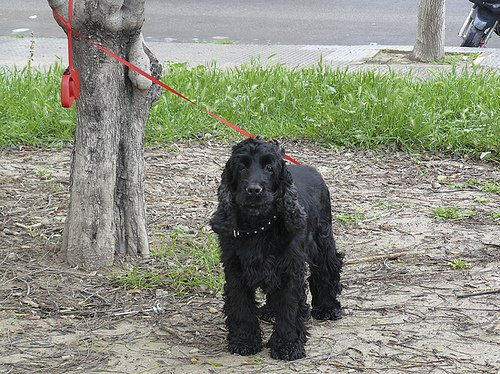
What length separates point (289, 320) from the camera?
4422 mm

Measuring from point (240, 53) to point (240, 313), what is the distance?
8054 millimetres

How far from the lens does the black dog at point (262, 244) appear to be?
4.27 metres

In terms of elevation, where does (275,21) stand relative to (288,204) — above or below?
above

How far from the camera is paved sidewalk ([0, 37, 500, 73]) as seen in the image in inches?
442

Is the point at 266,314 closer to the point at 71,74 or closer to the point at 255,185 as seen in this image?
the point at 255,185

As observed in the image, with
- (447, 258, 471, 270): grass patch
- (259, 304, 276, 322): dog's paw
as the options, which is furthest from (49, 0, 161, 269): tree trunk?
(447, 258, 471, 270): grass patch

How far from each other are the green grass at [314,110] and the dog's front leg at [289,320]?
365cm

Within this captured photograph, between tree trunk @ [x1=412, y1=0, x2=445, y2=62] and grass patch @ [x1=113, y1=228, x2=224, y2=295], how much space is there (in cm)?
547

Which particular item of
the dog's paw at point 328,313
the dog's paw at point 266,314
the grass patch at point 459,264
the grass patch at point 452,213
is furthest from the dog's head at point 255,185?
the grass patch at point 452,213

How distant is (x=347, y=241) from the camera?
19.9 feet

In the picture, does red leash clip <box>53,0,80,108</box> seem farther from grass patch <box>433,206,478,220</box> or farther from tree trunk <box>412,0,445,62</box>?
tree trunk <box>412,0,445,62</box>

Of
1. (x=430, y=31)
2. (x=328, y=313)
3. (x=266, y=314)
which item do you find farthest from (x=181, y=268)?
(x=430, y=31)

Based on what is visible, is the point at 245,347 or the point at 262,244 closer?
the point at 262,244

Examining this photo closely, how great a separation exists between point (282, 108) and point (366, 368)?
177 inches
